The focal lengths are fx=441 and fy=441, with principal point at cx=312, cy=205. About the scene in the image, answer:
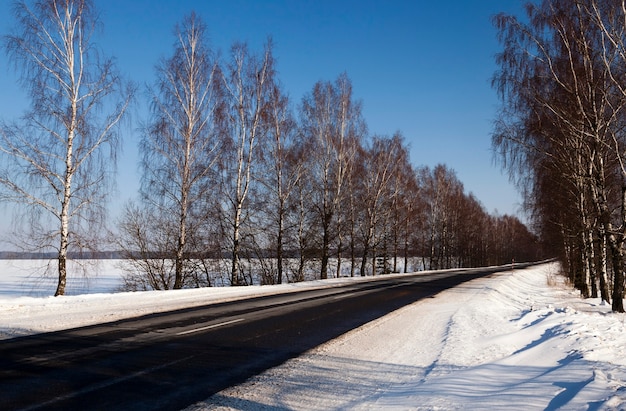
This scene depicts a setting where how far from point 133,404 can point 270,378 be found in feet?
5.60

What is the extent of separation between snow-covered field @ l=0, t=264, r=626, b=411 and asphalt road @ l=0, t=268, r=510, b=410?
1.64ft

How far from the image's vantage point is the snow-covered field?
4535 millimetres

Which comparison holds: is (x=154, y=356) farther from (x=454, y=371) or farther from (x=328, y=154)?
(x=328, y=154)

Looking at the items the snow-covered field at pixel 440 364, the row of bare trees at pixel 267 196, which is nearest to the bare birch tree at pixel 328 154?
the row of bare trees at pixel 267 196

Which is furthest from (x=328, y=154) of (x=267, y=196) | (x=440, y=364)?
(x=440, y=364)

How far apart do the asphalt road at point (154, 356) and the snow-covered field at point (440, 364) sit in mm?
499

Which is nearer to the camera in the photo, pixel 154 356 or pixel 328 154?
pixel 154 356

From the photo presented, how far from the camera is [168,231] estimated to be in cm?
2261

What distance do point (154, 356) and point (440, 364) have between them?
13.5 ft

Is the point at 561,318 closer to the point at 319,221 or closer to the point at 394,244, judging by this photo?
the point at 319,221

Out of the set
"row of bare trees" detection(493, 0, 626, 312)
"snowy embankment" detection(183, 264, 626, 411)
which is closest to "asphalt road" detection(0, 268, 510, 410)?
"snowy embankment" detection(183, 264, 626, 411)

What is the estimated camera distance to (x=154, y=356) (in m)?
6.25

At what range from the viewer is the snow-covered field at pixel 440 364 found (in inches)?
179

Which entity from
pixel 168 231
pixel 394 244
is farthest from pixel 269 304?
pixel 394 244
